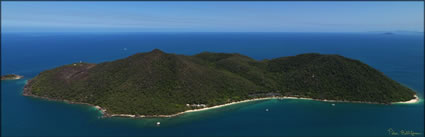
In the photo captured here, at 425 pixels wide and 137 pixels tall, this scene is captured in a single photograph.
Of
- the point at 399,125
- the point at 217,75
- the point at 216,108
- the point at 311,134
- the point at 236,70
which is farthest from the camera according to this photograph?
the point at 236,70

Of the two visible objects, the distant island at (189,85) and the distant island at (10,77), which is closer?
the distant island at (189,85)

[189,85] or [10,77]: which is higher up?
[10,77]

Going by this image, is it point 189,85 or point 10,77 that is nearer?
point 189,85

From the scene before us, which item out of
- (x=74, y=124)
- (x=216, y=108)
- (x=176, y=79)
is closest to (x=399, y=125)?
(x=216, y=108)

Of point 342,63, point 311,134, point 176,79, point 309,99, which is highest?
point 342,63

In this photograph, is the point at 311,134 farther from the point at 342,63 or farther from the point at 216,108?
the point at 342,63

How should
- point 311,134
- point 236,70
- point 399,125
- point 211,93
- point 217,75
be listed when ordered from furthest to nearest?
point 236,70 → point 217,75 → point 211,93 → point 399,125 → point 311,134

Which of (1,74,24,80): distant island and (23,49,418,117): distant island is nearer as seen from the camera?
(23,49,418,117): distant island

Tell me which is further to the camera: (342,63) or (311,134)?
(342,63)
